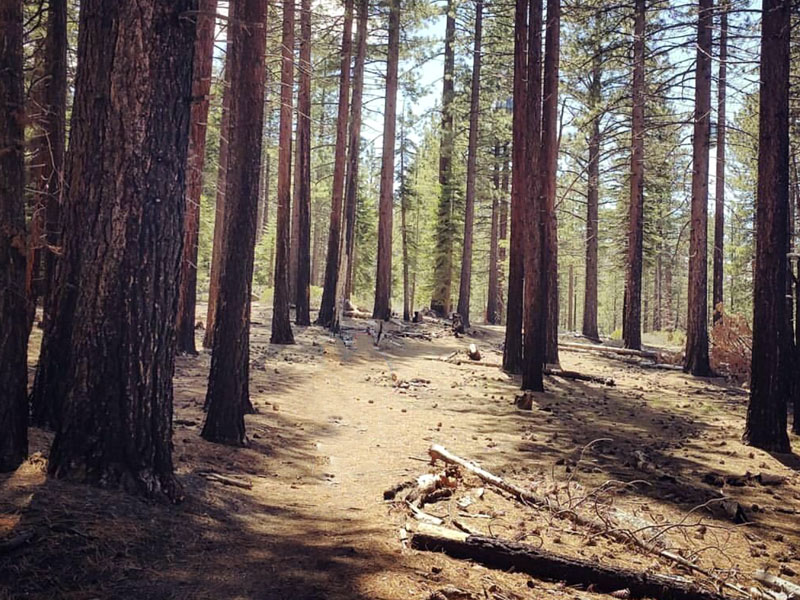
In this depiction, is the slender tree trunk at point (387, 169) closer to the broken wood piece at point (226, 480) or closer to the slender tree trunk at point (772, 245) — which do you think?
the slender tree trunk at point (772, 245)

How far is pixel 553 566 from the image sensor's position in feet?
13.2

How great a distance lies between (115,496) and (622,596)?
345 centimetres

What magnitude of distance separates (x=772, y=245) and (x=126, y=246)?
8.44 meters

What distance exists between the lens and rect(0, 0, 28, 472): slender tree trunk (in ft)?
15.2

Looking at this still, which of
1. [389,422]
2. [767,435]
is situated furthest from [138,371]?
[767,435]

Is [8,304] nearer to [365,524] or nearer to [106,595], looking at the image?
[106,595]

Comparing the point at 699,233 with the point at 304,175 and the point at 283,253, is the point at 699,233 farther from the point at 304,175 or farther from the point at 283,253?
the point at 304,175

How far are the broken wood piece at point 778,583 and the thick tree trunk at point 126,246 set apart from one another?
176 inches

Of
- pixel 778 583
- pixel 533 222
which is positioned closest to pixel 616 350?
pixel 533 222

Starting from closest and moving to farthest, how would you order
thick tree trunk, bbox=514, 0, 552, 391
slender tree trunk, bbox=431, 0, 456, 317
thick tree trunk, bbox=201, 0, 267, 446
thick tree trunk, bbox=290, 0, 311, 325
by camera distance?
1. thick tree trunk, bbox=201, 0, 267, 446
2. thick tree trunk, bbox=514, 0, 552, 391
3. thick tree trunk, bbox=290, 0, 311, 325
4. slender tree trunk, bbox=431, 0, 456, 317

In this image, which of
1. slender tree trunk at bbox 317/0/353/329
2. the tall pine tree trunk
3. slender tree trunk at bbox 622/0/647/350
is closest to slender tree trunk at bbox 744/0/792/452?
the tall pine tree trunk

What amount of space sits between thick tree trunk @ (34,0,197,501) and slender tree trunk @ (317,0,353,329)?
50.9 feet

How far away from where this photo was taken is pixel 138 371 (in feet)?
14.6

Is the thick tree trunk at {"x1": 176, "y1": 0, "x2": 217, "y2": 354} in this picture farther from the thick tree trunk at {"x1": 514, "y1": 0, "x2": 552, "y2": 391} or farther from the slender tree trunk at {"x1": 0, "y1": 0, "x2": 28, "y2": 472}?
the thick tree trunk at {"x1": 514, "y1": 0, "x2": 552, "y2": 391}
